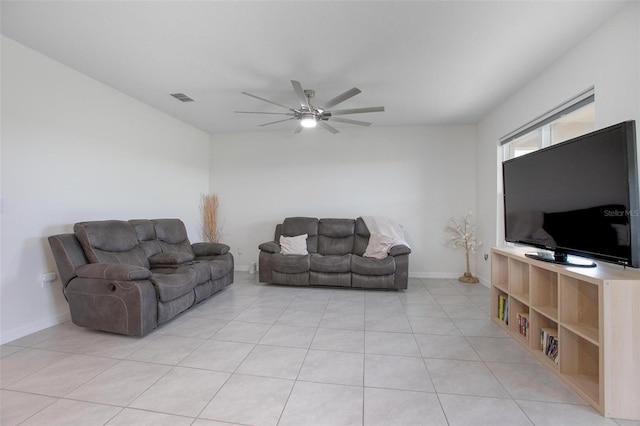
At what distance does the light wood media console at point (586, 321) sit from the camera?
146cm

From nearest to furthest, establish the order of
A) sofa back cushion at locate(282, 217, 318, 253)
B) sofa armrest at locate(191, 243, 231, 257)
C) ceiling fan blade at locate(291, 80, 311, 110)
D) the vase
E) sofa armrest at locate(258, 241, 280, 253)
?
1. ceiling fan blade at locate(291, 80, 311, 110)
2. sofa armrest at locate(191, 243, 231, 257)
3. sofa armrest at locate(258, 241, 280, 253)
4. the vase
5. sofa back cushion at locate(282, 217, 318, 253)

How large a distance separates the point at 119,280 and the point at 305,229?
105 inches

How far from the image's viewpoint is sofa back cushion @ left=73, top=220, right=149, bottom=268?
2.56 meters

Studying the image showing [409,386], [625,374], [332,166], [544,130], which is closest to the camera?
[625,374]

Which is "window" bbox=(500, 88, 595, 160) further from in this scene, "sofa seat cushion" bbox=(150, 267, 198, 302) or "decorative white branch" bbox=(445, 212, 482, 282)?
"sofa seat cushion" bbox=(150, 267, 198, 302)

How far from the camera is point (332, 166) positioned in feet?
15.7

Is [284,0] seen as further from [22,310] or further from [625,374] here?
[22,310]

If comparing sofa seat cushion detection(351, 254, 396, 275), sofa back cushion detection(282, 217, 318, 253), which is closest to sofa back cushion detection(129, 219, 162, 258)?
sofa back cushion detection(282, 217, 318, 253)

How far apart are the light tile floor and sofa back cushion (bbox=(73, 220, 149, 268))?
732 mm

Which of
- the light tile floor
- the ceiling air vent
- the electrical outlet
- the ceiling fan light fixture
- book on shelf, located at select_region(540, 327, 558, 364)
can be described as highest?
the ceiling air vent

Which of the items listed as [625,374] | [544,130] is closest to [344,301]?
[625,374]

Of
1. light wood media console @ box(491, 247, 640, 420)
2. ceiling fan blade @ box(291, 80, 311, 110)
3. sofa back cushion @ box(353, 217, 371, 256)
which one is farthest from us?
sofa back cushion @ box(353, 217, 371, 256)

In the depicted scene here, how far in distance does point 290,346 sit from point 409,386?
982 mm

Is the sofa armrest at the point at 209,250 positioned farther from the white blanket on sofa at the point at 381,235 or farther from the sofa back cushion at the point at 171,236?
the white blanket on sofa at the point at 381,235
